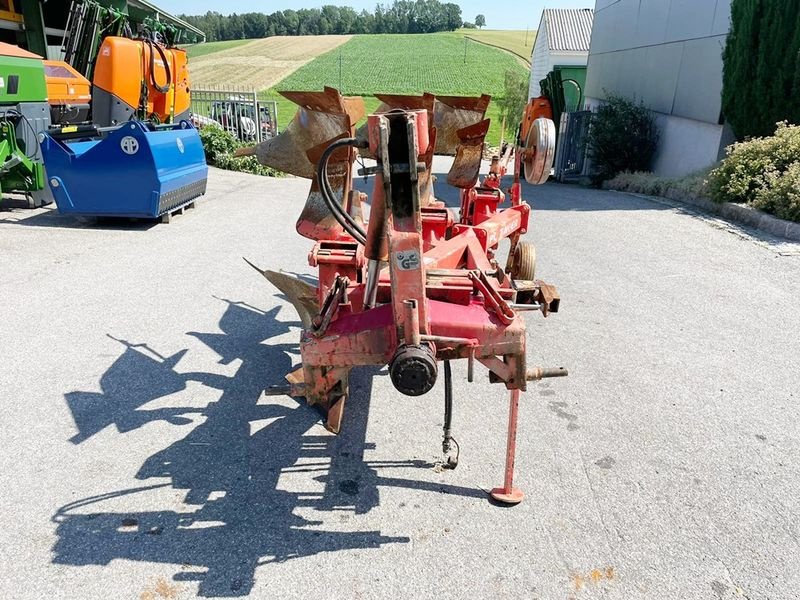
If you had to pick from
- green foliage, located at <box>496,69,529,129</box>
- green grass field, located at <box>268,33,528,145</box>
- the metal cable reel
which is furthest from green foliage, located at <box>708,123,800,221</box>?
green grass field, located at <box>268,33,528,145</box>

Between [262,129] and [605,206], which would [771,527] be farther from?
[262,129]

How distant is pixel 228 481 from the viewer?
292cm

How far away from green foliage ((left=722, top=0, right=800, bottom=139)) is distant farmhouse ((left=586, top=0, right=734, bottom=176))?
734mm

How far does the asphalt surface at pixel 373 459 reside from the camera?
7.96ft

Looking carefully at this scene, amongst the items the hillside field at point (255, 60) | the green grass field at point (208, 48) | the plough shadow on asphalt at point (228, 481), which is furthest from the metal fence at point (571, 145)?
the green grass field at point (208, 48)

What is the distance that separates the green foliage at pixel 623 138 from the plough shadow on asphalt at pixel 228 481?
38.8 ft

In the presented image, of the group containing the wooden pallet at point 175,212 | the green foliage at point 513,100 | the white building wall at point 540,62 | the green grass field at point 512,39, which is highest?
the green grass field at point 512,39

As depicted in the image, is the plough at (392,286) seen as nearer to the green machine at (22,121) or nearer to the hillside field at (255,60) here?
the green machine at (22,121)

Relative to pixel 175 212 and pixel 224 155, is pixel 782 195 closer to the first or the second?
pixel 175 212

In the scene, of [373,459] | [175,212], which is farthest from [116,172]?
[373,459]

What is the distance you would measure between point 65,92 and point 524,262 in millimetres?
7355

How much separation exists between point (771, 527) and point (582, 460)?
0.86m

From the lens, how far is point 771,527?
8.98 feet

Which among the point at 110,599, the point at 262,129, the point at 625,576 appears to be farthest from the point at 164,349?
the point at 262,129
